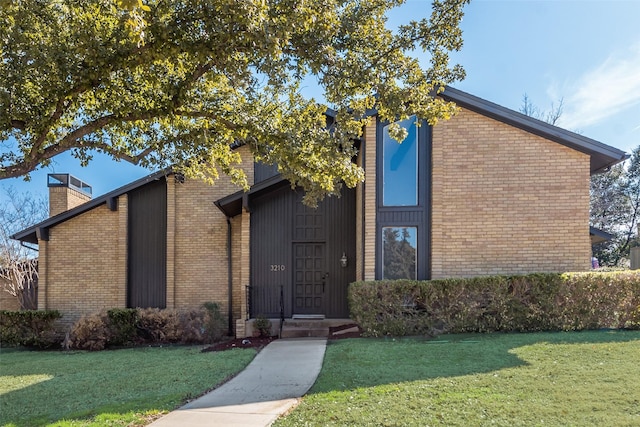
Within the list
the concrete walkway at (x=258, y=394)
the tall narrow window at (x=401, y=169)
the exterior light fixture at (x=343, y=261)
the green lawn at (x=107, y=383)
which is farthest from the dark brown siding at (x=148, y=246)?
the tall narrow window at (x=401, y=169)

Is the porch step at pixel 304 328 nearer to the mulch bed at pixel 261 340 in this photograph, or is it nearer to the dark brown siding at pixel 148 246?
the mulch bed at pixel 261 340

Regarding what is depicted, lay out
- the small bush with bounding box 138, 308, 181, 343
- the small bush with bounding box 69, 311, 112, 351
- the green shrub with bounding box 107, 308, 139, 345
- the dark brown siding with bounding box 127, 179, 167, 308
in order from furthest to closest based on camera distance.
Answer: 1. the dark brown siding with bounding box 127, 179, 167, 308
2. the green shrub with bounding box 107, 308, 139, 345
3. the small bush with bounding box 138, 308, 181, 343
4. the small bush with bounding box 69, 311, 112, 351

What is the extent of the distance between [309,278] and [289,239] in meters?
1.27

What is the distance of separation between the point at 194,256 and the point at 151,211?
202 cm

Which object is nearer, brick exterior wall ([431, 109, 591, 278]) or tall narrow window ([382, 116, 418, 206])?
brick exterior wall ([431, 109, 591, 278])

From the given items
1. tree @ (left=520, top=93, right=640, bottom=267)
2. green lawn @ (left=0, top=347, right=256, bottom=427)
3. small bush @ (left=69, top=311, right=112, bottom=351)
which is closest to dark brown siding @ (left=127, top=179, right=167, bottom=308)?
small bush @ (left=69, top=311, right=112, bottom=351)

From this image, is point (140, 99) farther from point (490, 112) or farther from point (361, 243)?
point (490, 112)

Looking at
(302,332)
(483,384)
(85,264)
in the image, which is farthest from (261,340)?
(85,264)

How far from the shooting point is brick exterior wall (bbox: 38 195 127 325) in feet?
42.7

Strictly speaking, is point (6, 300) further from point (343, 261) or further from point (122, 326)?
point (343, 261)

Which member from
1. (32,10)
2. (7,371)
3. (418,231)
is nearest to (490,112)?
(418,231)

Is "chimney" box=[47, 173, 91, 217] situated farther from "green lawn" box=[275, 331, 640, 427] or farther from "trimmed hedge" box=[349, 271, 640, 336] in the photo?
"green lawn" box=[275, 331, 640, 427]

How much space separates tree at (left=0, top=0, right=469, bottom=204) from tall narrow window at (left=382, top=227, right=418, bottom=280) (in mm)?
3253

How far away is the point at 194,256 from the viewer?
13.0 metres
